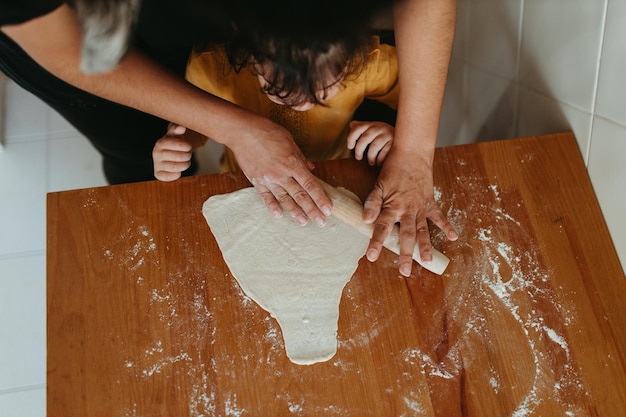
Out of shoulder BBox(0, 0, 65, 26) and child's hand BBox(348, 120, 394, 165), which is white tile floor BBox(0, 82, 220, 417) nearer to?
child's hand BBox(348, 120, 394, 165)

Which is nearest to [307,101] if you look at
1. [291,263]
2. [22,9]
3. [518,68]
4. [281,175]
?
[281,175]

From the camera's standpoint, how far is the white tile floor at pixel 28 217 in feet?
4.73

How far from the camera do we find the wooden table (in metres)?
0.77

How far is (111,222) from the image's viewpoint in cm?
89

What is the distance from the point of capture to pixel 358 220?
89 cm

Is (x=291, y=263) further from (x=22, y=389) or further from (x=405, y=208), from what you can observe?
(x=22, y=389)

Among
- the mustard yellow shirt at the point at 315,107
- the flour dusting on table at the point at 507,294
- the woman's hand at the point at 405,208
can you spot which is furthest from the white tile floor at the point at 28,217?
the flour dusting on table at the point at 507,294

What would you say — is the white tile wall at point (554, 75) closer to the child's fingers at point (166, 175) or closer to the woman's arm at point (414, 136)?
the woman's arm at point (414, 136)

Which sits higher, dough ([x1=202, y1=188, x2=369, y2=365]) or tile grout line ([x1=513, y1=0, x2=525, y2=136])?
tile grout line ([x1=513, y1=0, x2=525, y2=136])

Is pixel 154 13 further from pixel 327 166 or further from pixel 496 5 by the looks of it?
pixel 496 5

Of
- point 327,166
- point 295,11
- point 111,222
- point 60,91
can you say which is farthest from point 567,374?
point 60,91

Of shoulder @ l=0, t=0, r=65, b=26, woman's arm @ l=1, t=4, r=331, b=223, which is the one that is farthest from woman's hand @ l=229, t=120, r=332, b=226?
shoulder @ l=0, t=0, r=65, b=26

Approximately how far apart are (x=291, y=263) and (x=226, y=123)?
0.25m

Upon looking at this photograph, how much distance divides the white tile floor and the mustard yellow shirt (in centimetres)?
65
